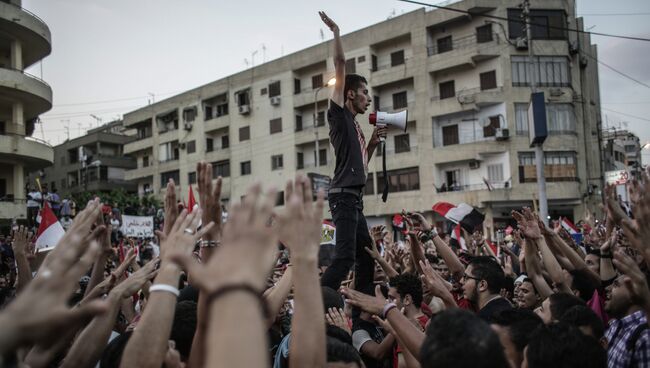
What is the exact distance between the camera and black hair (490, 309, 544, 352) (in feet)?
10.1

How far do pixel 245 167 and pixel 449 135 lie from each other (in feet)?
61.4

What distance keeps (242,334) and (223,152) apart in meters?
46.5

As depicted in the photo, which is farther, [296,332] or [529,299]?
[529,299]

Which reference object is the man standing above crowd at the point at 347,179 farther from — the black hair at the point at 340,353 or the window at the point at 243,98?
the window at the point at 243,98

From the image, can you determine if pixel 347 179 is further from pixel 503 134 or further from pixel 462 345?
pixel 503 134

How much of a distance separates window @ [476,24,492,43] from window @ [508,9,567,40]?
126cm

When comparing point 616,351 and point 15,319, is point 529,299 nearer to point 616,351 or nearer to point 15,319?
point 616,351

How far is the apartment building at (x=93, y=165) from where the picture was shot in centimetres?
5541

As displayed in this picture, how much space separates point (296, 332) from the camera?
2145 mm

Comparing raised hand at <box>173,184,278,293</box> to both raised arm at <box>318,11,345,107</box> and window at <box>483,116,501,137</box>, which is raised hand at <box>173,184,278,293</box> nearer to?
raised arm at <box>318,11,345,107</box>

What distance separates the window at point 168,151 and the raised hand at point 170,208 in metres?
49.7

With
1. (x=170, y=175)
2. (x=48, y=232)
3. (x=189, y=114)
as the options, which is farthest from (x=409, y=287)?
(x=170, y=175)

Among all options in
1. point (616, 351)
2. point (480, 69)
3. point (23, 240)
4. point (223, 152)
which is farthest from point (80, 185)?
point (616, 351)

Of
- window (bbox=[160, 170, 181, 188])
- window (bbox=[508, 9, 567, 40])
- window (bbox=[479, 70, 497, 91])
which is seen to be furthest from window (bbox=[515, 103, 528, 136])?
window (bbox=[160, 170, 181, 188])
